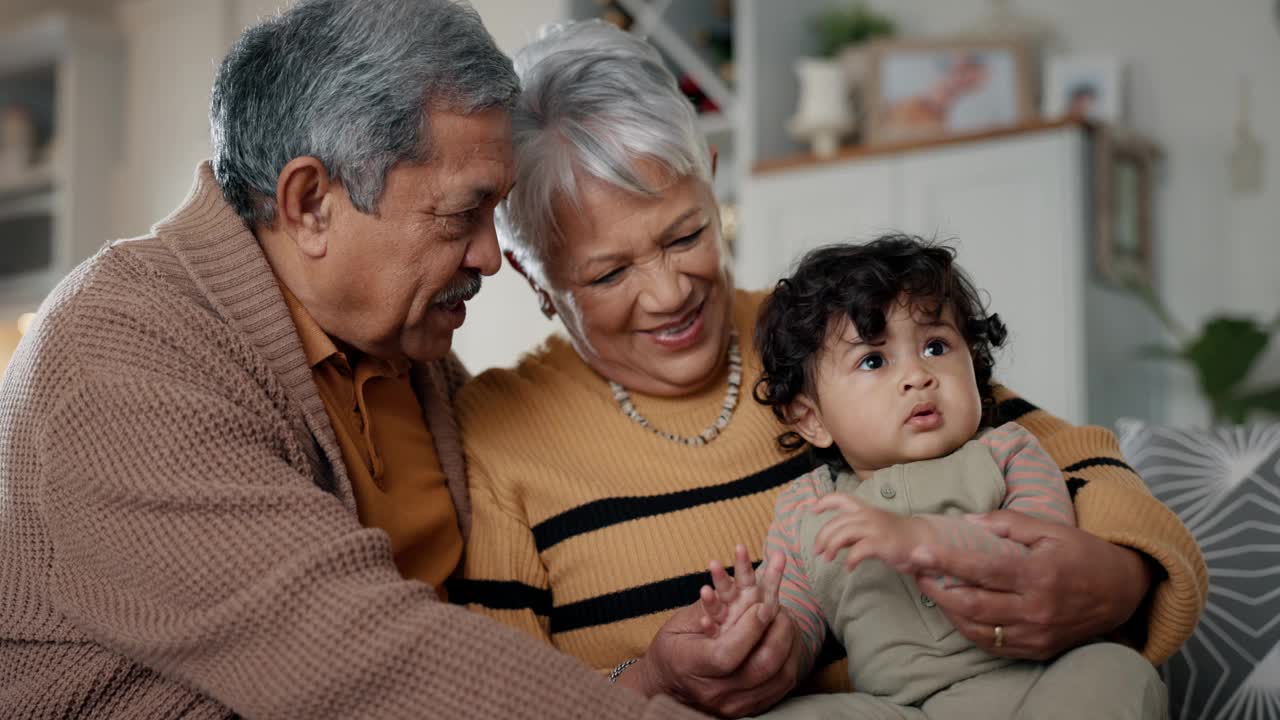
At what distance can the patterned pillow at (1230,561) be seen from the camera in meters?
1.62

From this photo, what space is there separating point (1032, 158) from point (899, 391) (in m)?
2.83

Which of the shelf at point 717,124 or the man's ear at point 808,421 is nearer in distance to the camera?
the man's ear at point 808,421

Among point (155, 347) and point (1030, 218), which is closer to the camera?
point (155, 347)

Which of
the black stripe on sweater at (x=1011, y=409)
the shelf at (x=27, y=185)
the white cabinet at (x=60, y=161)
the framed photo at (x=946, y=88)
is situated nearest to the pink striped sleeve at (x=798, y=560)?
the black stripe on sweater at (x=1011, y=409)

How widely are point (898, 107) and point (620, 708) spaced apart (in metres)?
3.73

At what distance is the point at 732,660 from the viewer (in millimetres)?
1260

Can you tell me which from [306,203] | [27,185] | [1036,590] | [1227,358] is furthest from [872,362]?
[27,185]

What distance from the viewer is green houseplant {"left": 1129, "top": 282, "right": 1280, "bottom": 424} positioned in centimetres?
381

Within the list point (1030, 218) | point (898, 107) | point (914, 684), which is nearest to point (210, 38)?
point (898, 107)

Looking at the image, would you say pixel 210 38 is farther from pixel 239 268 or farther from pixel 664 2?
pixel 239 268

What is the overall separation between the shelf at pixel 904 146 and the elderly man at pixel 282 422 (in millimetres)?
2848

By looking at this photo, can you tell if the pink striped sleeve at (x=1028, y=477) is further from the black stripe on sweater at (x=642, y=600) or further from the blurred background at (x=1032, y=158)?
the blurred background at (x=1032, y=158)

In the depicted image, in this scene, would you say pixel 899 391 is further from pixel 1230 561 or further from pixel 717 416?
pixel 1230 561

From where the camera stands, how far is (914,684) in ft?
4.34
